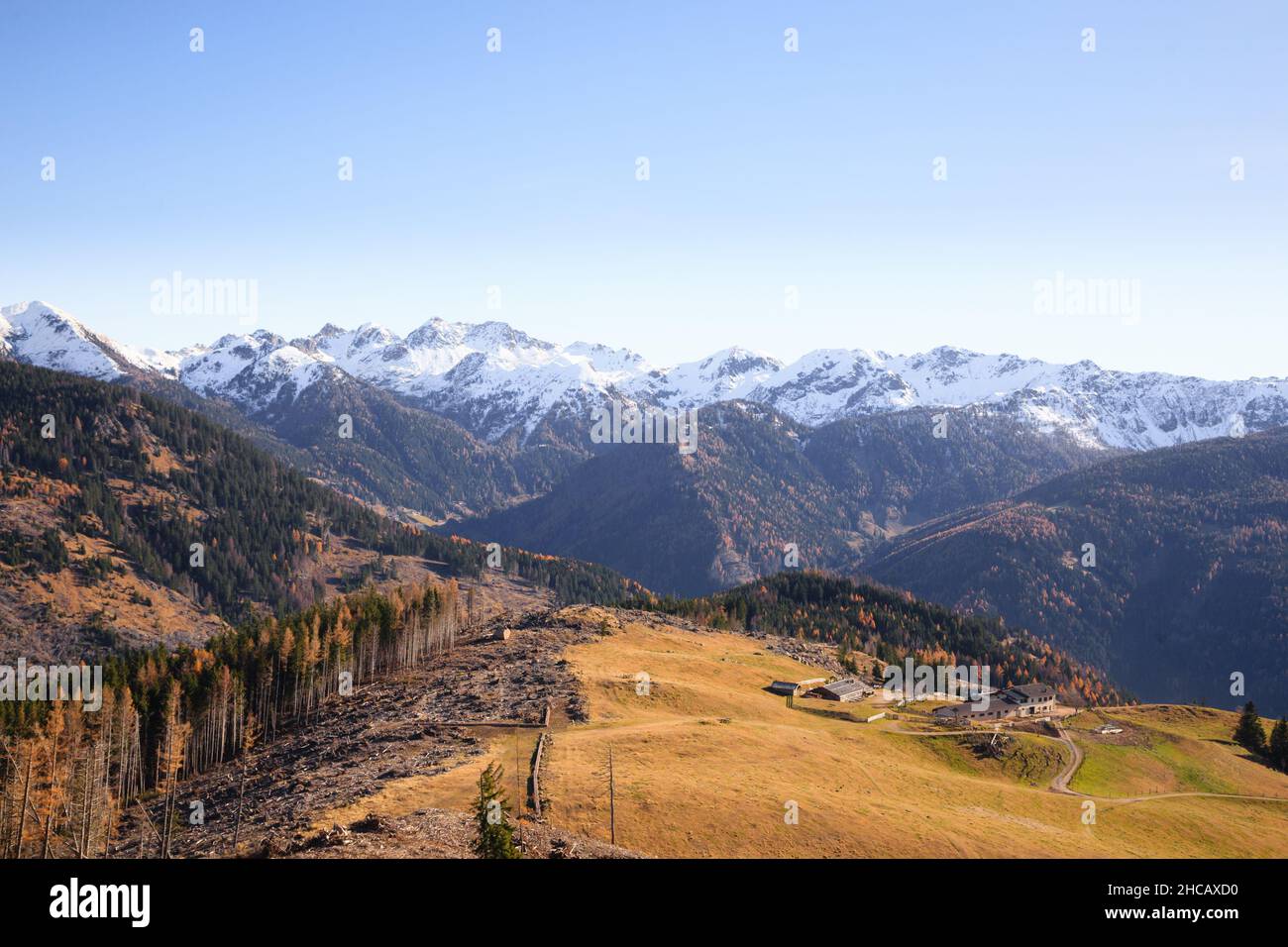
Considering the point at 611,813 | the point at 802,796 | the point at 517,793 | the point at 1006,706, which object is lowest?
the point at 1006,706

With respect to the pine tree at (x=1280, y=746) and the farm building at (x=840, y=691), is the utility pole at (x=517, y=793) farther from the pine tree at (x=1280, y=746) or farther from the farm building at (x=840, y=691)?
the pine tree at (x=1280, y=746)

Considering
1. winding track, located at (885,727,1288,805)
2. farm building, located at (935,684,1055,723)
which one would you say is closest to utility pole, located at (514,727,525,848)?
winding track, located at (885,727,1288,805)

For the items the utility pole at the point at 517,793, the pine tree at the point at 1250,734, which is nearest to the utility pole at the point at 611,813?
the utility pole at the point at 517,793

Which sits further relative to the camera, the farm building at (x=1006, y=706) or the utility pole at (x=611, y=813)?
the farm building at (x=1006, y=706)

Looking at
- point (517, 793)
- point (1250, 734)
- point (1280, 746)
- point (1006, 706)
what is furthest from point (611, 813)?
point (1250, 734)

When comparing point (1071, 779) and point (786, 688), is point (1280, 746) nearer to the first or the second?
point (1071, 779)

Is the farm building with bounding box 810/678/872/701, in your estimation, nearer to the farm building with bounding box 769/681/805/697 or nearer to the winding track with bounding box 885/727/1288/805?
the farm building with bounding box 769/681/805/697
